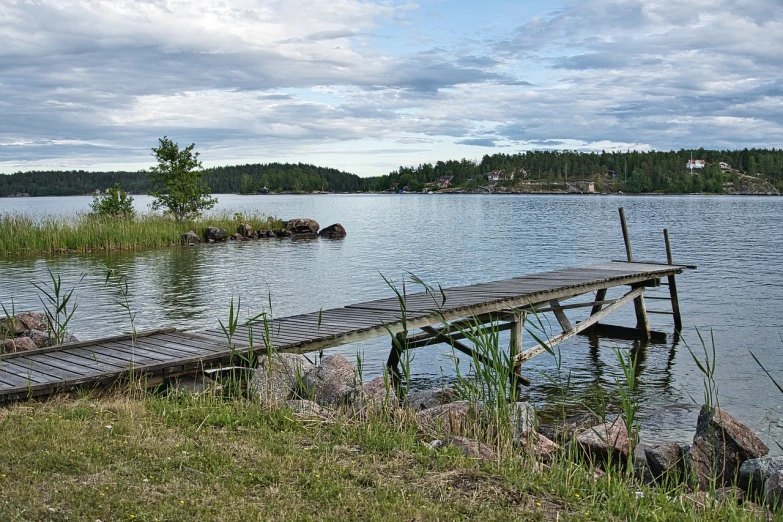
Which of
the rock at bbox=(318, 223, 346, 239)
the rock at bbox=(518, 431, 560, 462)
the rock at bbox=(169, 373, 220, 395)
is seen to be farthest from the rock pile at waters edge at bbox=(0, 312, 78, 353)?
the rock at bbox=(318, 223, 346, 239)

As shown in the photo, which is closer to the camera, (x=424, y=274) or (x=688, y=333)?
(x=688, y=333)

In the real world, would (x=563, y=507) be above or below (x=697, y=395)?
above

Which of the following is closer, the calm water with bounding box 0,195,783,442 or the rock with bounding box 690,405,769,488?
the rock with bounding box 690,405,769,488

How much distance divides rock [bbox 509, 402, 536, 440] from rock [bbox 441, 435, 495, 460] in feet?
2.00

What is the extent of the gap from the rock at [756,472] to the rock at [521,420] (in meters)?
2.08

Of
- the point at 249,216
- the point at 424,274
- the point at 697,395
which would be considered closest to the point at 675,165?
the point at 249,216

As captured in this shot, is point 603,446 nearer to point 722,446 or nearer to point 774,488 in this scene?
point 722,446

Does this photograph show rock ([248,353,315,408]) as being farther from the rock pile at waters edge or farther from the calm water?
the rock pile at waters edge

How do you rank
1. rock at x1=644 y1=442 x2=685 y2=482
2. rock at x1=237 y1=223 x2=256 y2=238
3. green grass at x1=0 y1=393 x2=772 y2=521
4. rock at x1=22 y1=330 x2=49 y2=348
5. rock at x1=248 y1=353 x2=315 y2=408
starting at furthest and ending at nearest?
rock at x1=237 y1=223 x2=256 y2=238
rock at x1=22 y1=330 x2=49 y2=348
rock at x1=644 y1=442 x2=685 y2=482
rock at x1=248 y1=353 x2=315 y2=408
green grass at x1=0 y1=393 x2=772 y2=521

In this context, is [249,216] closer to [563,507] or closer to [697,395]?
[697,395]

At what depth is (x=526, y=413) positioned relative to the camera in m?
7.31

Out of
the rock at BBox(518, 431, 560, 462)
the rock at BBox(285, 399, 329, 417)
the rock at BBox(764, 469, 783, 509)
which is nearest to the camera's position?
the rock at BBox(764, 469, 783, 509)

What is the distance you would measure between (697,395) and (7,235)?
3195cm

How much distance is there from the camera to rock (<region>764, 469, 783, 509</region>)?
21.1ft
